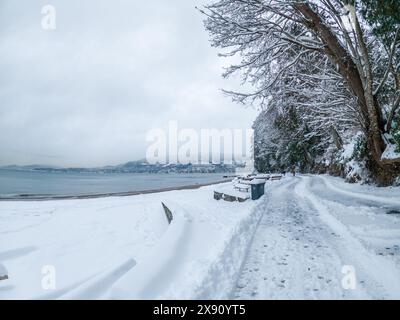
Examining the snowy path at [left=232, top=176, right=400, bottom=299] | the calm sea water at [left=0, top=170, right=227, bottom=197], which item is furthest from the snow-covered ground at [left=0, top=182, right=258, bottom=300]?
the calm sea water at [left=0, top=170, right=227, bottom=197]

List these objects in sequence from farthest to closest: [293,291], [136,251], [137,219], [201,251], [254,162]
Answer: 1. [254,162]
2. [137,219]
3. [136,251]
4. [201,251]
5. [293,291]

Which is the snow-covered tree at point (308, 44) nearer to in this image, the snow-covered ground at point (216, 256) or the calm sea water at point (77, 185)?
the snow-covered ground at point (216, 256)

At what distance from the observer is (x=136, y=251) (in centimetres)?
561

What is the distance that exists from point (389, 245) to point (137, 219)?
732 centimetres

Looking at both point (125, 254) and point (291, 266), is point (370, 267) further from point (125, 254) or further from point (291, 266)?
point (125, 254)

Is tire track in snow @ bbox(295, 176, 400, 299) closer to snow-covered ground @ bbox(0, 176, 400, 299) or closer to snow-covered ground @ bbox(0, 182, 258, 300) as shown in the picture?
snow-covered ground @ bbox(0, 176, 400, 299)

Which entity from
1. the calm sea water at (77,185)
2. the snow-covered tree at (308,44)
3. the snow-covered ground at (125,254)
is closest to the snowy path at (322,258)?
the snow-covered ground at (125,254)

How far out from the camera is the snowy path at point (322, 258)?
3096 mm

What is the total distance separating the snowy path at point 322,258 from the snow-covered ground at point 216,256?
0.01 m

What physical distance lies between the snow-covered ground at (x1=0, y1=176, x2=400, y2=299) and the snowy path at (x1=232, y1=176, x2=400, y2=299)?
0.01m

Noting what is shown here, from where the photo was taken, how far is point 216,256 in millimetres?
4129
